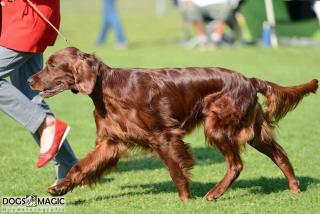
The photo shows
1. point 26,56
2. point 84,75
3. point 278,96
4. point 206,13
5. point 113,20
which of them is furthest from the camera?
point 113,20

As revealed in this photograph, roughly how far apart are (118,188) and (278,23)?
13.1 m

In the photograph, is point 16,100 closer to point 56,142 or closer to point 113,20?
point 56,142

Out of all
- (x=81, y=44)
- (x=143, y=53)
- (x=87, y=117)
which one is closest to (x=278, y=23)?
(x=143, y=53)

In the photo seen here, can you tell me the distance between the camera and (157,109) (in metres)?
5.57

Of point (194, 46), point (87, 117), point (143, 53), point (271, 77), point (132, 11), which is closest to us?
point (87, 117)

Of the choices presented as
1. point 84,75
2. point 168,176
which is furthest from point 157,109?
point 168,176

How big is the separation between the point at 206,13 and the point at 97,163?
1257 centimetres

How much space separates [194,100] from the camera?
570 centimetres

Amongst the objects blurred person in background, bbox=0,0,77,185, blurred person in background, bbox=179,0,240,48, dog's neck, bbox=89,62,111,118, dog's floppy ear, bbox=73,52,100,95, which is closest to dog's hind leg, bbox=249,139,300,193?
dog's neck, bbox=89,62,111,118

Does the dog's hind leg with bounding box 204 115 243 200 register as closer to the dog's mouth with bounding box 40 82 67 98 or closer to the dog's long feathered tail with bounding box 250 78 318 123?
the dog's long feathered tail with bounding box 250 78 318 123

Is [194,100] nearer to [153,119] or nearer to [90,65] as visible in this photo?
[153,119]

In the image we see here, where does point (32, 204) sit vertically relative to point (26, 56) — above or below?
below

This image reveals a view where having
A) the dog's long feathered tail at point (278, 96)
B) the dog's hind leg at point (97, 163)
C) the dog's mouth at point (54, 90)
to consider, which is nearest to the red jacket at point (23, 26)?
the dog's mouth at point (54, 90)

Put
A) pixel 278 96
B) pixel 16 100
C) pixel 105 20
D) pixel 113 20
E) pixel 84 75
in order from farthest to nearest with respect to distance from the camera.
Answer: pixel 105 20 < pixel 113 20 < pixel 278 96 < pixel 16 100 < pixel 84 75
